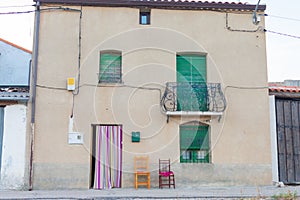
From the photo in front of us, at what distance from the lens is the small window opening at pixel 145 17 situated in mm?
11703

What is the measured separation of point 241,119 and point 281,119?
152 cm

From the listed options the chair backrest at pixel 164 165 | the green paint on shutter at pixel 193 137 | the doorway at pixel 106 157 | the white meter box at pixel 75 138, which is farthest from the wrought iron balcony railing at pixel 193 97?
the white meter box at pixel 75 138

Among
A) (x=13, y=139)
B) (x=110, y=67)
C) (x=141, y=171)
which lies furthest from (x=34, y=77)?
(x=141, y=171)

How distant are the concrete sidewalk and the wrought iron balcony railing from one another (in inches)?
102

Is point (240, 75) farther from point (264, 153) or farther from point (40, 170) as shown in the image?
point (40, 170)

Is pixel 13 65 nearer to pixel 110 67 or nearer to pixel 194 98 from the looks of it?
pixel 110 67

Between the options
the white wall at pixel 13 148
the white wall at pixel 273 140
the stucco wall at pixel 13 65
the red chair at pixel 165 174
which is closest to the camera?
the white wall at pixel 13 148

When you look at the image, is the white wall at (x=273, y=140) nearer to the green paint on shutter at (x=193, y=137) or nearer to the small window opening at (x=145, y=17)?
the green paint on shutter at (x=193, y=137)

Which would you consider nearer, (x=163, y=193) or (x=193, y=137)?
(x=163, y=193)

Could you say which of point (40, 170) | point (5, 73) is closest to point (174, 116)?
point (40, 170)

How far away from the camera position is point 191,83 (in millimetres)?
11531

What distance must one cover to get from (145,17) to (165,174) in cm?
537

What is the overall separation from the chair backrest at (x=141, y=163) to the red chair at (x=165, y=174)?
45 centimetres

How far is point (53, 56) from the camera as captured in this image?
11.1 m
